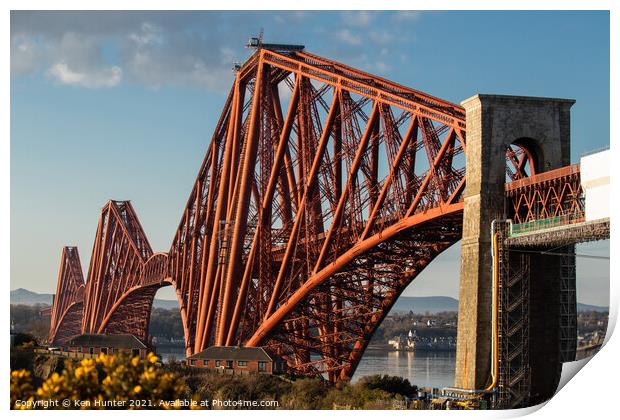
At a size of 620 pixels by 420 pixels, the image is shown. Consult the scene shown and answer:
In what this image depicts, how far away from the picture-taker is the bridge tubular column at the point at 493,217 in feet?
146

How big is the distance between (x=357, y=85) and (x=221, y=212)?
26.5m

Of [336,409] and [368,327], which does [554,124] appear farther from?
[368,327]

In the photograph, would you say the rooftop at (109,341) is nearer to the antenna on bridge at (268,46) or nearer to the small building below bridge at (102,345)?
the small building below bridge at (102,345)

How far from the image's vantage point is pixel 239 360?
234 ft

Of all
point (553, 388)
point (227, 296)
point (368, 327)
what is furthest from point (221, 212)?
point (553, 388)

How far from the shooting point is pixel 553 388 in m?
45.3

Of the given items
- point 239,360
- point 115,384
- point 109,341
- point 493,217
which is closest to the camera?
point 115,384

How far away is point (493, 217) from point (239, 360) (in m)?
30.7

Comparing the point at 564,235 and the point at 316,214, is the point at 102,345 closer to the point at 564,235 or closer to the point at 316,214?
the point at 316,214

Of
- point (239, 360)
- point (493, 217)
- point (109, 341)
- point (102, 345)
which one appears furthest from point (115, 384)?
point (109, 341)

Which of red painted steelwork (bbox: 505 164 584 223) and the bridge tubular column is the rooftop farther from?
red painted steelwork (bbox: 505 164 584 223)

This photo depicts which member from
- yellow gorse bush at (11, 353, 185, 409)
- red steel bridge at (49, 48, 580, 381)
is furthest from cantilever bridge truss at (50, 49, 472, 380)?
yellow gorse bush at (11, 353, 185, 409)

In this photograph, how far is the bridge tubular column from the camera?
4438 centimetres

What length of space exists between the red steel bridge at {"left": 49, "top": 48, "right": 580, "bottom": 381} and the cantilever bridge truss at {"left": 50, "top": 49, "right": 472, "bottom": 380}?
0.34 feet
